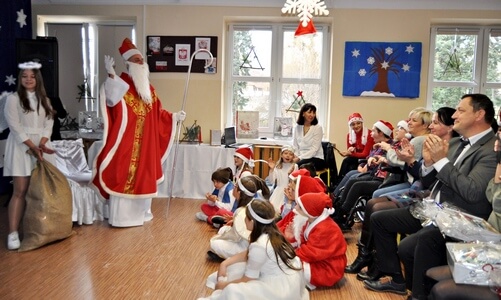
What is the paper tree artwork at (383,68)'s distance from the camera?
19.3 feet

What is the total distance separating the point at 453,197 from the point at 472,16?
4.07 m

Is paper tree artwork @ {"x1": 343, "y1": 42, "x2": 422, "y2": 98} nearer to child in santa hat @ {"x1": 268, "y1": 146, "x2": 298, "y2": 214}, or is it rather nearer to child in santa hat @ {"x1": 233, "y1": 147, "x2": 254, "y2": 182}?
child in santa hat @ {"x1": 268, "y1": 146, "x2": 298, "y2": 214}

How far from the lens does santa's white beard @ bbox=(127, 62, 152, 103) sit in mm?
4594

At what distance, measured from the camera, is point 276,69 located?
6.38 m

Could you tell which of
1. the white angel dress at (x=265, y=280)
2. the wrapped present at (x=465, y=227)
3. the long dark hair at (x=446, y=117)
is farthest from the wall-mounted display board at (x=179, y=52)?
the wrapped present at (x=465, y=227)

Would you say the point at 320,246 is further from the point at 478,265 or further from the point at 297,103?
the point at 297,103

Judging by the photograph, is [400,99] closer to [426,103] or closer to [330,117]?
[426,103]

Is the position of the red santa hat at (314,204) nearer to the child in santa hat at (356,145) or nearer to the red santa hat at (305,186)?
the red santa hat at (305,186)

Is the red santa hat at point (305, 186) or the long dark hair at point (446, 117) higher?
the long dark hair at point (446, 117)

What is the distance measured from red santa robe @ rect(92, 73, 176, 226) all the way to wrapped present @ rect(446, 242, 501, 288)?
311 cm

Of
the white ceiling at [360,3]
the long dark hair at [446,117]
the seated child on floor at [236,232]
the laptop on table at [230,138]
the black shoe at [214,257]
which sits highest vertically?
the white ceiling at [360,3]

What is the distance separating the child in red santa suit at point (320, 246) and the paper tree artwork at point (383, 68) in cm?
328

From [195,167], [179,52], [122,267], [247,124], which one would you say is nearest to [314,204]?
[122,267]

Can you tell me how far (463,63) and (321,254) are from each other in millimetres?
4273
